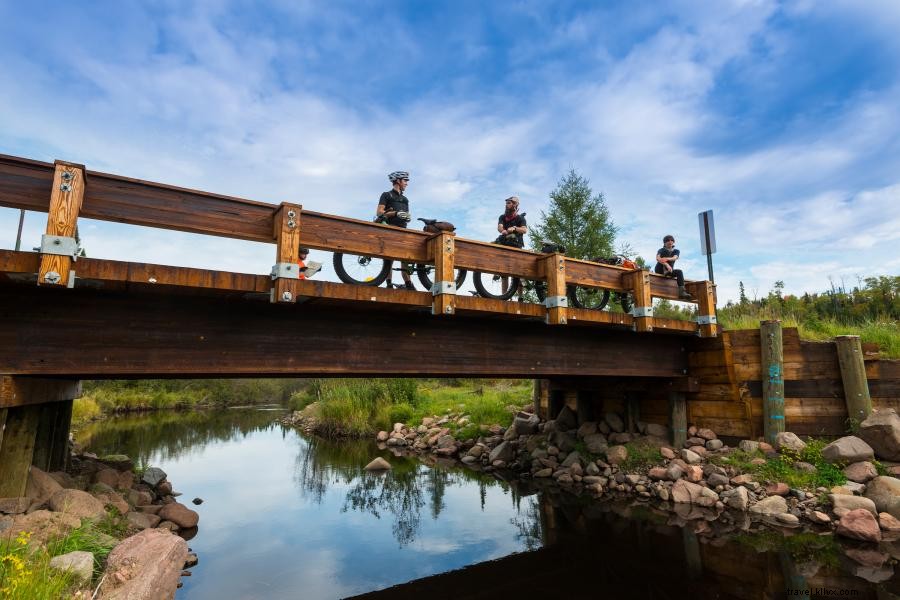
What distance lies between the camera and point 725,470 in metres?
9.80

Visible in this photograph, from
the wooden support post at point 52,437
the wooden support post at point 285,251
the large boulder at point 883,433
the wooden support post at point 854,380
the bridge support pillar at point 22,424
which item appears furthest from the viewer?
the wooden support post at point 854,380

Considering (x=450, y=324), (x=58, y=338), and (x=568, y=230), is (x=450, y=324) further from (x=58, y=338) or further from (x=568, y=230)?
(x=568, y=230)

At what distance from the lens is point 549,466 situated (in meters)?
12.7

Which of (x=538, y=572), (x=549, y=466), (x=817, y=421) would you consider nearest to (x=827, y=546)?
(x=817, y=421)

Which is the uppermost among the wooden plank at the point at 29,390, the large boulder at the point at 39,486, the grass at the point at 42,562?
the wooden plank at the point at 29,390

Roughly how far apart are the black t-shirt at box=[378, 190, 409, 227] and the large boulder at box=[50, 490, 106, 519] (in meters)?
5.44

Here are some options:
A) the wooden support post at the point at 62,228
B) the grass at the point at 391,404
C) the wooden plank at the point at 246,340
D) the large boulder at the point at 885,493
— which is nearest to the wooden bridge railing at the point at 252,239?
the wooden support post at the point at 62,228

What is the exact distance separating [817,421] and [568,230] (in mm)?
13068

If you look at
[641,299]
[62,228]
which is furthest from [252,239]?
[641,299]

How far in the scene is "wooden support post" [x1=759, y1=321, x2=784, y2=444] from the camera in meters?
10.1

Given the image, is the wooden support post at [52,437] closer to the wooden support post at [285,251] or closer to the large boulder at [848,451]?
the wooden support post at [285,251]

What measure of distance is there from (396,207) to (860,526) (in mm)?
8437

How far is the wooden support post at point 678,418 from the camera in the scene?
11.3m

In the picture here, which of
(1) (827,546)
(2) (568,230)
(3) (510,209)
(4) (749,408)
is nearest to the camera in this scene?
(1) (827,546)
